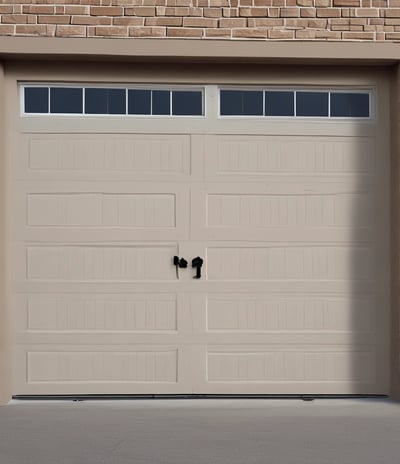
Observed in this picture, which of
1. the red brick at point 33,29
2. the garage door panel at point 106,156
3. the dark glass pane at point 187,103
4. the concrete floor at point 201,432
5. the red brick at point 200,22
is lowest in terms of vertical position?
the concrete floor at point 201,432

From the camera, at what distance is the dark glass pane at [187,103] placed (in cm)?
945

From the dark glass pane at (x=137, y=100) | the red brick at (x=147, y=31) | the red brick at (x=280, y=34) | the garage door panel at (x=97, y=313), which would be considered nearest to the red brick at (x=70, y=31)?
the red brick at (x=147, y=31)

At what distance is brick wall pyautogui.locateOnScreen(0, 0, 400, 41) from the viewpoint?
9094 millimetres

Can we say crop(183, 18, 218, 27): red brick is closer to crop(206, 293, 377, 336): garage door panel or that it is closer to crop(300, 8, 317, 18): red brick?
crop(300, 8, 317, 18): red brick

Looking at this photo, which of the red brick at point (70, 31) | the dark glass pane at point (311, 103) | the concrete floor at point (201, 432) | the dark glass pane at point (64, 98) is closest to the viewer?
the concrete floor at point (201, 432)

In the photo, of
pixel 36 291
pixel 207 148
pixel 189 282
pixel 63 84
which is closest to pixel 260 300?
pixel 189 282

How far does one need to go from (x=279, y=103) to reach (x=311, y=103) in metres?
0.30

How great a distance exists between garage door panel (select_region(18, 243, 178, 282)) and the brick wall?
1915 mm

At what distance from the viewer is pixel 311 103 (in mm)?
9539

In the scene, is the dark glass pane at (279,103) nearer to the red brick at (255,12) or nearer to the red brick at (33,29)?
the red brick at (255,12)

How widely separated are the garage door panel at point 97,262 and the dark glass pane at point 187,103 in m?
1.23

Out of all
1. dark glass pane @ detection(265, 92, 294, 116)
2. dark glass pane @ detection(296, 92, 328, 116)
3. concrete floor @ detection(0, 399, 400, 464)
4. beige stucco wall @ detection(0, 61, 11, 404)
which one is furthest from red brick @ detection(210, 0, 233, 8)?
concrete floor @ detection(0, 399, 400, 464)

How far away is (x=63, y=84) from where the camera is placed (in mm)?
9375

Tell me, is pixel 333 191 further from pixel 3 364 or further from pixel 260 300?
pixel 3 364
